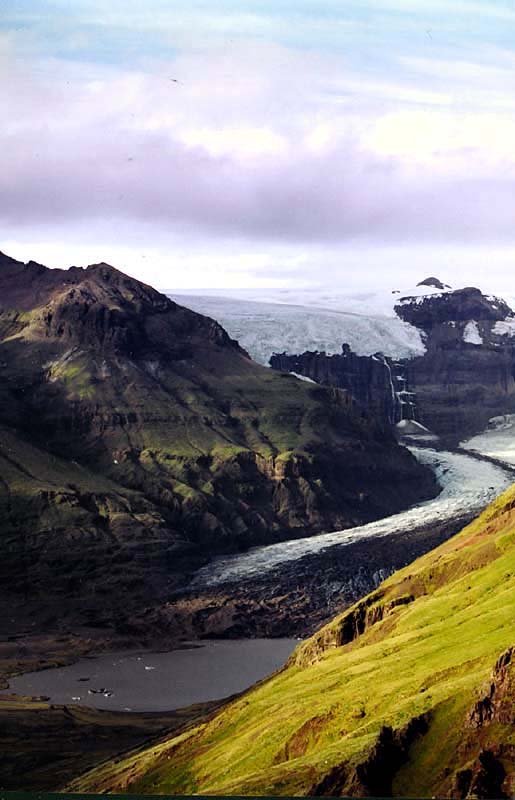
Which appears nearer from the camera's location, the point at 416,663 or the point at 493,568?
the point at 416,663

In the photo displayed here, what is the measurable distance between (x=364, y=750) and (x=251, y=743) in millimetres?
25051

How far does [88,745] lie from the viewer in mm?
192500

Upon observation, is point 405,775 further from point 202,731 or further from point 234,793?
point 202,731

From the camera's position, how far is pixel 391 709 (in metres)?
122

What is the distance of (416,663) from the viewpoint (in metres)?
136

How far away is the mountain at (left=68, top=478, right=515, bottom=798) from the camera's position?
109062 mm

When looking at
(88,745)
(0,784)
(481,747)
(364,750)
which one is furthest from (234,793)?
(88,745)

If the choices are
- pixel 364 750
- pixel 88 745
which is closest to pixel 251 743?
pixel 364 750

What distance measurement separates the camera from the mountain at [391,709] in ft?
358

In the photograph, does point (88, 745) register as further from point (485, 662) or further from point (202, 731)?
point (485, 662)

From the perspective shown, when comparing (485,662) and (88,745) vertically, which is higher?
(485,662)

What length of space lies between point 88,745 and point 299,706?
189ft

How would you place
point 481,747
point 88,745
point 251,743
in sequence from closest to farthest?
point 481,747, point 251,743, point 88,745

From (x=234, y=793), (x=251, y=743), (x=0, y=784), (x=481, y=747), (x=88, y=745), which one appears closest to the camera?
(x=481, y=747)
